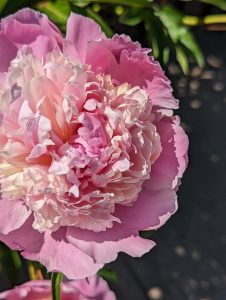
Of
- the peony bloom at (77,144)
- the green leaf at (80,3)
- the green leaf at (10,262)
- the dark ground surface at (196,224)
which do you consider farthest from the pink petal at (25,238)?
the dark ground surface at (196,224)

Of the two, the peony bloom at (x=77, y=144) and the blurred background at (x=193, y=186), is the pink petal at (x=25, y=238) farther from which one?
the blurred background at (x=193, y=186)

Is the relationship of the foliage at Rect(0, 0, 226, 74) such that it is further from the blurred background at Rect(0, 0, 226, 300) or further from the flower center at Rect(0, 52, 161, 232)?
the flower center at Rect(0, 52, 161, 232)

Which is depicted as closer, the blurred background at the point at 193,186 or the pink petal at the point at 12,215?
the pink petal at the point at 12,215

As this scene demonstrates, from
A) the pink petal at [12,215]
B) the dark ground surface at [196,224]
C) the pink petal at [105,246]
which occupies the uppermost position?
the pink petal at [12,215]

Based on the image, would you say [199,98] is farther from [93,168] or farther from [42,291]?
[93,168]

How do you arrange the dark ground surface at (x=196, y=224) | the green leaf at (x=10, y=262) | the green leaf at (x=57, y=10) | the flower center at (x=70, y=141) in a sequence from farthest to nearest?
1. the dark ground surface at (x=196, y=224)
2. the green leaf at (x=57, y=10)
3. the green leaf at (x=10, y=262)
4. the flower center at (x=70, y=141)

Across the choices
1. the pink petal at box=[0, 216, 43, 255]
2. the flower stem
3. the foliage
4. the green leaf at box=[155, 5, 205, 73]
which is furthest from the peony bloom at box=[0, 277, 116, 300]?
the green leaf at box=[155, 5, 205, 73]
